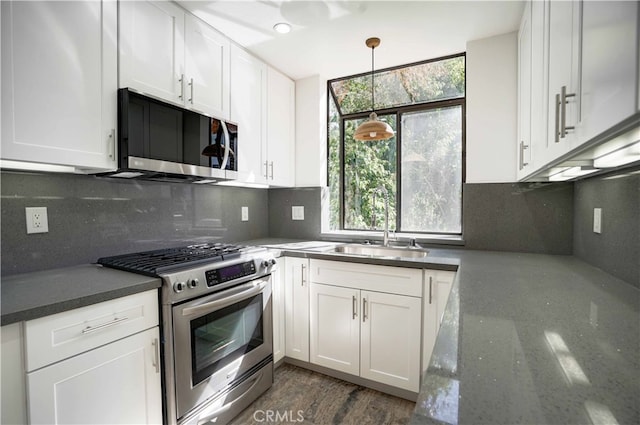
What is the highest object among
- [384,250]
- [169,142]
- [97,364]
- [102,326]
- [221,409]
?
[169,142]

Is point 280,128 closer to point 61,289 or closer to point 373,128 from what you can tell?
point 373,128

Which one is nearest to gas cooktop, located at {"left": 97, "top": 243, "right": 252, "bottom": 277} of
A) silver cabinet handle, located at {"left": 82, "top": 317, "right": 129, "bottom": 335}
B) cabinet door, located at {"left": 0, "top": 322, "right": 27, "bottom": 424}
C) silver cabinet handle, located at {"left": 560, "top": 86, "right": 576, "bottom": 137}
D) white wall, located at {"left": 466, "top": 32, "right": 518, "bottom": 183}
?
silver cabinet handle, located at {"left": 82, "top": 317, "right": 129, "bottom": 335}

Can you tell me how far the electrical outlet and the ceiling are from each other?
136 cm

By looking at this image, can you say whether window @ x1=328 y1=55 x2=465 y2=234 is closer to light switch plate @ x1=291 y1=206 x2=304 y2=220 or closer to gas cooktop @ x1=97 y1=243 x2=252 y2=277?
light switch plate @ x1=291 y1=206 x2=304 y2=220

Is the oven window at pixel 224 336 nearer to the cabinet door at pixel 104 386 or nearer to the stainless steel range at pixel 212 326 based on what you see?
the stainless steel range at pixel 212 326

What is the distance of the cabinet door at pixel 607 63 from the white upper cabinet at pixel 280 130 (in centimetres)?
208

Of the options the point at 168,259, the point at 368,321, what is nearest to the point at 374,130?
the point at 368,321

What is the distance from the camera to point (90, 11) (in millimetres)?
1406

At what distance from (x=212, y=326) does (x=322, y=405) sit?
0.86 metres

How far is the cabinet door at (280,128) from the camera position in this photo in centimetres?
257

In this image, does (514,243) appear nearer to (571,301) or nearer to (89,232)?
(571,301)

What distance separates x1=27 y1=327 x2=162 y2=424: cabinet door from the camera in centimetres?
105

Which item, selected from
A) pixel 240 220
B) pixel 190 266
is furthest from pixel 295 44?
pixel 190 266

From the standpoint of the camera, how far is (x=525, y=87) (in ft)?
5.73
